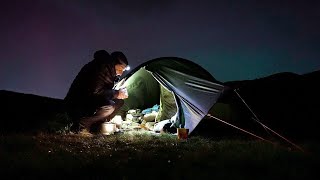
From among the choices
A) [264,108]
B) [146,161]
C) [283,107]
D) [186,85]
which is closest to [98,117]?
[186,85]

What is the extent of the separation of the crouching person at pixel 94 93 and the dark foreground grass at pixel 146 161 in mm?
1849

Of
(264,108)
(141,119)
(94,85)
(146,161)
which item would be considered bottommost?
(146,161)

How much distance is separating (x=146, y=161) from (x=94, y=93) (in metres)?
4.10

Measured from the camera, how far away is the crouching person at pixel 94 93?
8.36 metres

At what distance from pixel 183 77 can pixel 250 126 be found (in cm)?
240

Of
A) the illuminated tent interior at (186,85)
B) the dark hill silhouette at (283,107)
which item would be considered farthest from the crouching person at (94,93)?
the dark hill silhouette at (283,107)

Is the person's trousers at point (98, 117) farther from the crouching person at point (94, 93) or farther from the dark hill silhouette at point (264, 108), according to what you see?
the dark hill silhouette at point (264, 108)

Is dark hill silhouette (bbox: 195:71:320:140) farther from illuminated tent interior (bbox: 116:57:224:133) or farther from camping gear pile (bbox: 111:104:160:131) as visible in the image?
camping gear pile (bbox: 111:104:160:131)

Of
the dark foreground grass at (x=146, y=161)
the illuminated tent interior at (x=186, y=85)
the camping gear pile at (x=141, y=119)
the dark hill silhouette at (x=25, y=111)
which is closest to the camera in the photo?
the dark foreground grass at (x=146, y=161)

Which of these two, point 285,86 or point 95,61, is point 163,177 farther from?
point 285,86

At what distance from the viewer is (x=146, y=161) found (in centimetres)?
471

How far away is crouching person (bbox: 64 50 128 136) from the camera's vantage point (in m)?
8.36

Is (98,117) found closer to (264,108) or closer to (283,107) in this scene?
(264,108)

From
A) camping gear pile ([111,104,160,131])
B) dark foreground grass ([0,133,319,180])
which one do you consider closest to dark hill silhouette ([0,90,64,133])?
camping gear pile ([111,104,160,131])
